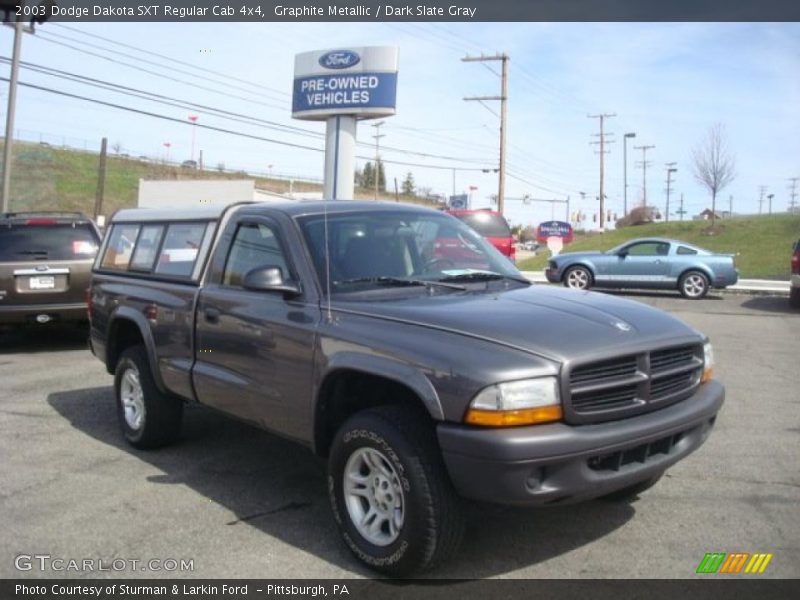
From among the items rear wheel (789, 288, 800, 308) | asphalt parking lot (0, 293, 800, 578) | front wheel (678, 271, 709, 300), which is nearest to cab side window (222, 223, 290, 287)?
asphalt parking lot (0, 293, 800, 578)

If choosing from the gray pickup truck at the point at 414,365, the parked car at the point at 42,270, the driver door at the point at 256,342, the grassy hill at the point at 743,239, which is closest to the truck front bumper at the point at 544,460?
the gray pickup truck at the point at 414,365

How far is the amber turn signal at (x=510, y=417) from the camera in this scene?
10.2 feet

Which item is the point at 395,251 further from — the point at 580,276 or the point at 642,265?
the point at 580,276

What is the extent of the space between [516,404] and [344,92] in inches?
931

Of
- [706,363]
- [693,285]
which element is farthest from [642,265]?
[706,363]

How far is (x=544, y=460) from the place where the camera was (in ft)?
10.1

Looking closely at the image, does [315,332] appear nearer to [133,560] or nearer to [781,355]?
[133,560]

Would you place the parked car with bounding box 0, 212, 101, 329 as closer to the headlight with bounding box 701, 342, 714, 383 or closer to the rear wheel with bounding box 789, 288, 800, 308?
the headlight with bounding box 701, 342, 714, 383

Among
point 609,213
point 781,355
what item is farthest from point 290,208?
point 609,213

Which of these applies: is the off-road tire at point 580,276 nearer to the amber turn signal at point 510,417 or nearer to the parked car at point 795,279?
the parked car at point 795,279

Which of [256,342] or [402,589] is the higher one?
[256,342]

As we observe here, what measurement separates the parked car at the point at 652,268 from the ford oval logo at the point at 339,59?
1024cm

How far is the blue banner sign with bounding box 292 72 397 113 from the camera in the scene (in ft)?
82.0

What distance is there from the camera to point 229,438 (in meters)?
5.97
